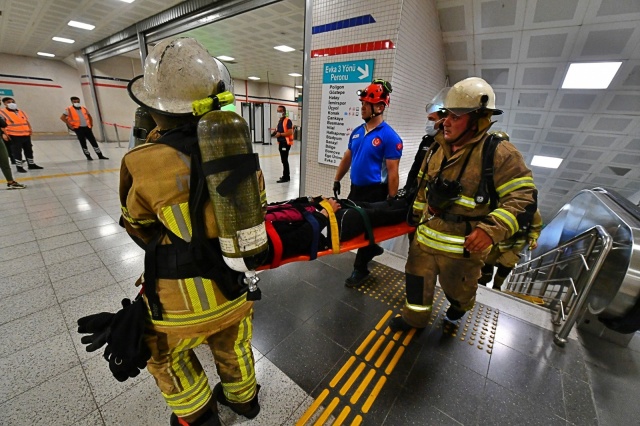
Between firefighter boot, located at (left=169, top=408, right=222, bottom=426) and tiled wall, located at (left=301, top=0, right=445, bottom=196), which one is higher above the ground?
tiled wall, located at (left=301, top=0, right=445, bottom=196)

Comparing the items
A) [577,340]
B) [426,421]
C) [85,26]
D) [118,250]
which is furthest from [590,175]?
[85,26]

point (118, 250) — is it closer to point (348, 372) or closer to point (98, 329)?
point (98, 329)

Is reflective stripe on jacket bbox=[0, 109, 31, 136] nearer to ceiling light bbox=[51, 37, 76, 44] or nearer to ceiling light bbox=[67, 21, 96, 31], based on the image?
ceiling light bbox=[67, 21, 96, 31]

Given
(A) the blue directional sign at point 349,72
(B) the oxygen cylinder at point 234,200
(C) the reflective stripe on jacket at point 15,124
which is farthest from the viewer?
(C) the reflective stripe on jacket at point 15,124

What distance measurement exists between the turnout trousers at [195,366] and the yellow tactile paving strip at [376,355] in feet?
1.66

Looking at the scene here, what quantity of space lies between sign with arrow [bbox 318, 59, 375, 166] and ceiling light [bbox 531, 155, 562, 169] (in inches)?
223

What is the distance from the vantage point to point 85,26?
7.99 meters

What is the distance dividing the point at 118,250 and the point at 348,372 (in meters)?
3.07

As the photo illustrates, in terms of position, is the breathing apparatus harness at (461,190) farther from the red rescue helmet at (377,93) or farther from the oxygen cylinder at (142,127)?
the oxygen cylinder at (142,127)

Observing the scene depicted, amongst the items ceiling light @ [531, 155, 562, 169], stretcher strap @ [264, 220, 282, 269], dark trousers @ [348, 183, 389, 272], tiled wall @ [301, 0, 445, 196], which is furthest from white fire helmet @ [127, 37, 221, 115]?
ceiling light @ [531, 155, 562, 169]

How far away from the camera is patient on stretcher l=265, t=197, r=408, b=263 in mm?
1424

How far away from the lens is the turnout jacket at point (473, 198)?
4.67ft

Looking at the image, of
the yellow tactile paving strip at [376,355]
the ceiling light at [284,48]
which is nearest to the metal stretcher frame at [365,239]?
the yellow tactile paving strip at [376,355]

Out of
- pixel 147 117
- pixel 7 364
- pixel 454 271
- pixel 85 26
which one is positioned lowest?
pixel 7 364
